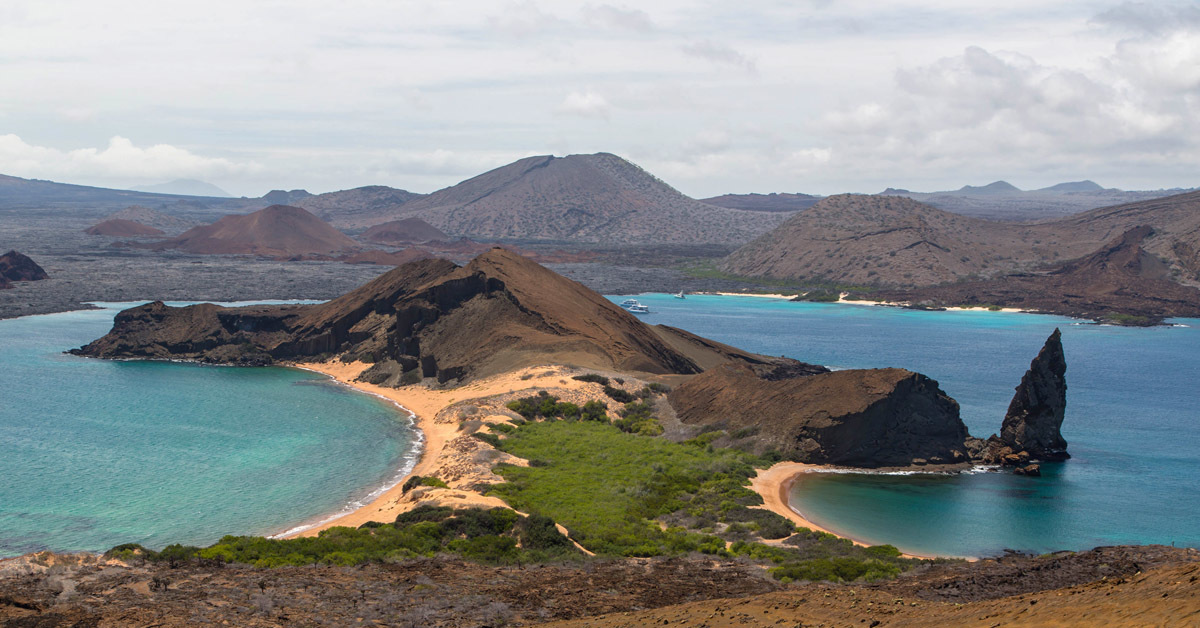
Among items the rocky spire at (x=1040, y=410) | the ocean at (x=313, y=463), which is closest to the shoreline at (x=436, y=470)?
the ocean at (x=313, y=463)

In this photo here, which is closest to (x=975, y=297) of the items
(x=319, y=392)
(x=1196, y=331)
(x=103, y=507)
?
(x=1196, y=331)

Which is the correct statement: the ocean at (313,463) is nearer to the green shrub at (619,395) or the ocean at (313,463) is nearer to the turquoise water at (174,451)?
the turquoise water at (174,451)

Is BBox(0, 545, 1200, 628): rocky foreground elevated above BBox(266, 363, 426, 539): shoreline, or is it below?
above

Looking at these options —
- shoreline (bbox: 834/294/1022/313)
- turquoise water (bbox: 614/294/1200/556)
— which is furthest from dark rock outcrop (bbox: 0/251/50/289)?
shoreline (bbox: 834/294/1022/313)

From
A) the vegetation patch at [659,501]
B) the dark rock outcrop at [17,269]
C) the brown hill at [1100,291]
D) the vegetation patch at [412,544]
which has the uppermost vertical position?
the brown hill at [1100,291]

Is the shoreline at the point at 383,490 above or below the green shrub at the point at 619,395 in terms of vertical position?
below

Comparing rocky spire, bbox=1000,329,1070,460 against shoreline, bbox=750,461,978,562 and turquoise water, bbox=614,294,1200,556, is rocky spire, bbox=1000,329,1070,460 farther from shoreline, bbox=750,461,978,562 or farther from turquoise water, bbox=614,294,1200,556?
shoreline, bbox=750,461,978,562
